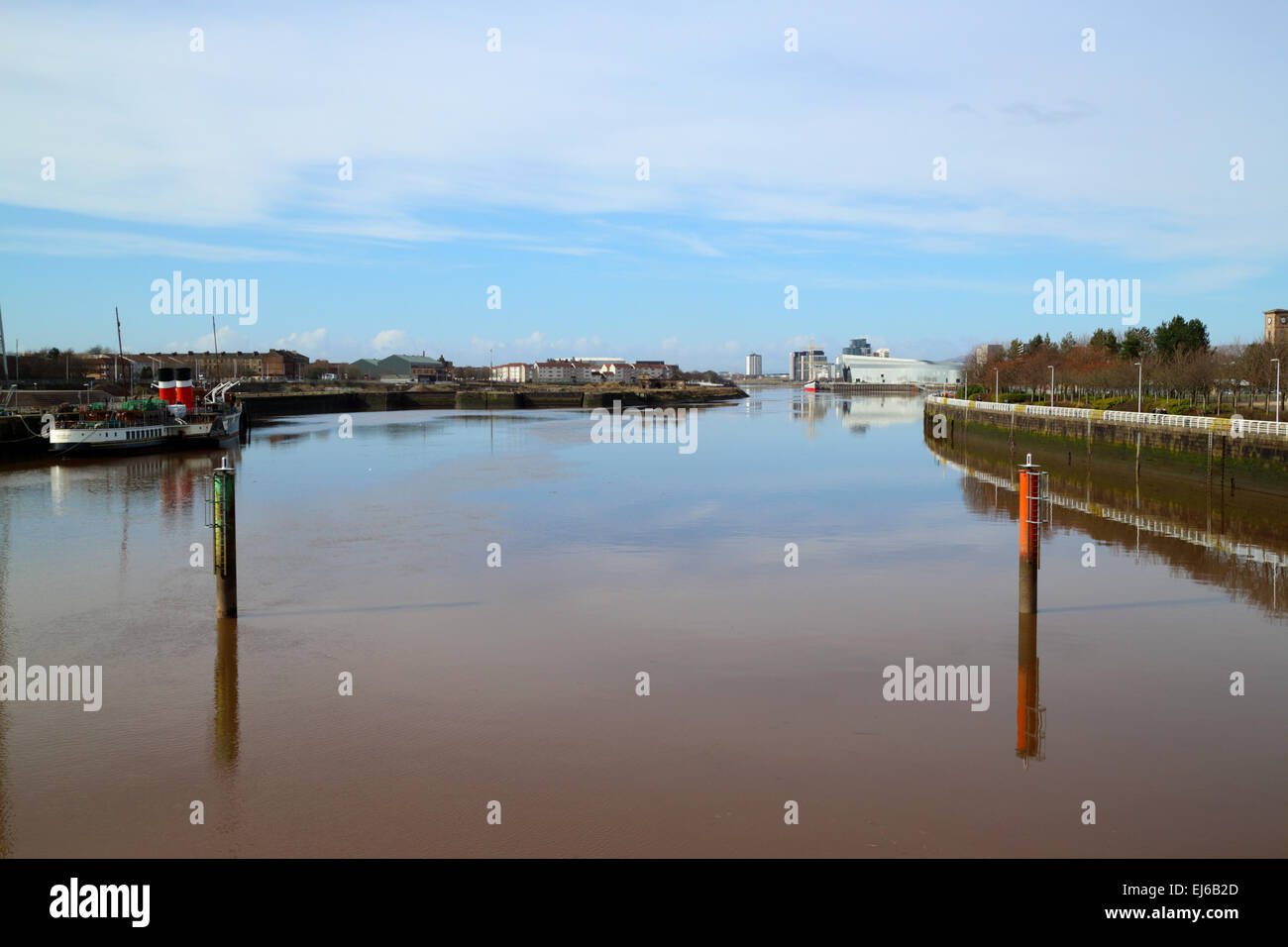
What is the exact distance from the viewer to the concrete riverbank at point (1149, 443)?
947 inches

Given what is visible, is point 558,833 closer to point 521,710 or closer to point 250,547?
point 521,710

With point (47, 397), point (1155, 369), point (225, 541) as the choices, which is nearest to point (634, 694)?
point (225, 541)

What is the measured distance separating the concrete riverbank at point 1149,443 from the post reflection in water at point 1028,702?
15.8m

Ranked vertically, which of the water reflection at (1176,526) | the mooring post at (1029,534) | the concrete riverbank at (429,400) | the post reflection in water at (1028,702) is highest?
the concrete riverbank at (429,400)

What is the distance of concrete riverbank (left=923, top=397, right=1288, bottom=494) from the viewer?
78.9 ft

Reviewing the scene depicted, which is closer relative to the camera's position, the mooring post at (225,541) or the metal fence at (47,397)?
the mooring post at (225,541)

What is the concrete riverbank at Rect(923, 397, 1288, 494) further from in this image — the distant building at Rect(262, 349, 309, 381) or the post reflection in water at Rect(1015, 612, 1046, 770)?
the distant building at Rect(262, 349, 309, 381)

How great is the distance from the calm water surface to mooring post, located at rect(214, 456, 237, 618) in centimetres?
36

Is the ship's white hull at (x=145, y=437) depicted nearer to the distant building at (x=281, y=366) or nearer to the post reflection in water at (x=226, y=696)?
the post reflection in water at (x=226, y=696)

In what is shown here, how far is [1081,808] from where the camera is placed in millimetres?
6961

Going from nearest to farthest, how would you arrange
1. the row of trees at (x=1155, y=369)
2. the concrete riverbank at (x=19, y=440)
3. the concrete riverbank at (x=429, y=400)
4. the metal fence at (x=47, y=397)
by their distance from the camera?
the concrete riverbank at (x=19, y=440) < the row of trees at (x=1155, y=369) < the metal fence at (x=47, y=397) < the concrete riverbank at (x=429, y=400)

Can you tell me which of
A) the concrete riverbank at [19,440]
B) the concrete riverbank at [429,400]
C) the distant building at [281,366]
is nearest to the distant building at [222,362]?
the distant building at [281,366]

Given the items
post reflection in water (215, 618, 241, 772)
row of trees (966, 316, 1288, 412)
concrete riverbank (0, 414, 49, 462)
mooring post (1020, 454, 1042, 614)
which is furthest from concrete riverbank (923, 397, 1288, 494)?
concrete riverbank (0, 414, 49, 462)
